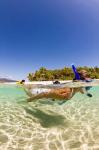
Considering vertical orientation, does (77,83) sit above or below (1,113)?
above

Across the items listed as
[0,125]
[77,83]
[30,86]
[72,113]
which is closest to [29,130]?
[0,125]

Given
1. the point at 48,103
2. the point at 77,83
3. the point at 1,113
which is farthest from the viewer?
the point at 48,103

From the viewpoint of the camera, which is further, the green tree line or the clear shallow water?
the green tree line

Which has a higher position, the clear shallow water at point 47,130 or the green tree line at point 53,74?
the green tree line at point 53,74

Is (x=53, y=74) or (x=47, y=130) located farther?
(x=53, y=74)

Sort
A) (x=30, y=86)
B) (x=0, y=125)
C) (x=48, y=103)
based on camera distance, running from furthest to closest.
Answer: (x=30, y=86), (x=48, y=103), (x=0, y=125)

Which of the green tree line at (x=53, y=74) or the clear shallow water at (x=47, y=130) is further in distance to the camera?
the green tree line at (x=53, y=74)

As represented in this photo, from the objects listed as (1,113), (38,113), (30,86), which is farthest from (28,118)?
(30,86)

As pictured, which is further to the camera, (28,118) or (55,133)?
(28,118)

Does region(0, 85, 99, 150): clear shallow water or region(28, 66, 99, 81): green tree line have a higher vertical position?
region(28, 66, 99, 81): green tree line

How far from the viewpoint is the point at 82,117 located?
9.43 m

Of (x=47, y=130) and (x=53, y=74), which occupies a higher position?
(x=53, y=74)

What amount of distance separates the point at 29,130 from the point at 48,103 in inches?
222

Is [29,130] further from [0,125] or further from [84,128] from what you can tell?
[84,128]
